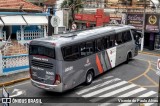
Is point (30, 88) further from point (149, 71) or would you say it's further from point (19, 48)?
point (149, 71)

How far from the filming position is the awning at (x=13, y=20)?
71.6ft

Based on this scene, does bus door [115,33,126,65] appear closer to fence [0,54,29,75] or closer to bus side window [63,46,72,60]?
bus side window [63,46,72,60]

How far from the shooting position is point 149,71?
60.2 feet

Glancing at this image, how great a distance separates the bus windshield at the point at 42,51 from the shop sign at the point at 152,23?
18459 millimetres

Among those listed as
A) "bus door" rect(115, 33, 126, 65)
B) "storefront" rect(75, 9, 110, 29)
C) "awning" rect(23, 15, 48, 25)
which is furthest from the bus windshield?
"storefront" rect(75, 9, 110, 29)


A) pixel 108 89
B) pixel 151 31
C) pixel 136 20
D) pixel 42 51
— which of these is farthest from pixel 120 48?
pixel 136 20

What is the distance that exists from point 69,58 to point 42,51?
1431 millimetres

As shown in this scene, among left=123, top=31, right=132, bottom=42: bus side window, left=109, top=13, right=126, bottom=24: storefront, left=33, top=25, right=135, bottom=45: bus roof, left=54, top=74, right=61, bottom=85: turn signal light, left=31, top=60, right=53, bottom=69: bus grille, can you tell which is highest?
left=109, top=13, right=126, bottom=24: storefront

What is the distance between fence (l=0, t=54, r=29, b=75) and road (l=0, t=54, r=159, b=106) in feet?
5.76

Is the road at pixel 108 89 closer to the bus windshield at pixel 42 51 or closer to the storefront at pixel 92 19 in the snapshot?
the bus windshield at pixel 42 51

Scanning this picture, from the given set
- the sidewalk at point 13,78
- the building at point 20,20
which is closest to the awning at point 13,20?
the building at point 20,20

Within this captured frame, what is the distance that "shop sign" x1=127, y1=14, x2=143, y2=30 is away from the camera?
29984mm

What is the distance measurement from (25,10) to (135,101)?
1515cm

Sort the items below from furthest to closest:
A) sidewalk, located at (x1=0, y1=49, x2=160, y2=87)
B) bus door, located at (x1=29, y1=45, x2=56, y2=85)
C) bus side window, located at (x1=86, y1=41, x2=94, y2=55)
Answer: sidewalk, located at (x1=0, y1=49, x2=160, y2=87) < bus side window, located at (x1=86, y1=41, x2=94, y2=55) < bus door, located at (x1=29, y1=45, x2=56, y2=85)
